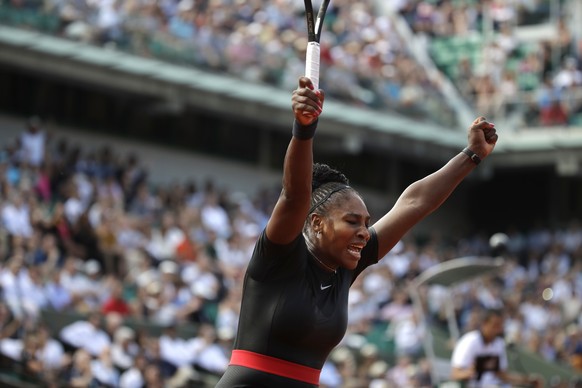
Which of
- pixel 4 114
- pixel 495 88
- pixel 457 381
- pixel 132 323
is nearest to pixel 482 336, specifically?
pixel 457 381

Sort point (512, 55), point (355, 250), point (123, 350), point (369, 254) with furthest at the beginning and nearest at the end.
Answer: point (512, 55)
point (123, 350)
point (369, 254)
point (355, 250)

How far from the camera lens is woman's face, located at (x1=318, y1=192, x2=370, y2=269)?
4695mm

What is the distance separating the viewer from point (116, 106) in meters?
21.2

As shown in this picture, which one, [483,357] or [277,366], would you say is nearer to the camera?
[277,366]

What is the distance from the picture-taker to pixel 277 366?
4.52 m

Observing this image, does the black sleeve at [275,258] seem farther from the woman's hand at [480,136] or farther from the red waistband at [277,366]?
the woman's hand at [480,136]

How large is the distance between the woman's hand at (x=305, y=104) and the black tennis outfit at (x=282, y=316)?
0.51m

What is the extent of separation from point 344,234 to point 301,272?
24 cm

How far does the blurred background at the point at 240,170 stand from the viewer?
1355 cm

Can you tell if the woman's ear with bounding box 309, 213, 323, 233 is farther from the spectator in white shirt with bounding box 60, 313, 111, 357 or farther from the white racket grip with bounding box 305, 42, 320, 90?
the spectator in white shirt with bounding box 60, 313, 111, 357

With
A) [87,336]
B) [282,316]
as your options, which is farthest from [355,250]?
[87,336]

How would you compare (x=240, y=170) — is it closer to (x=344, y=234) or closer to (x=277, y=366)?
(x=344, y=234)

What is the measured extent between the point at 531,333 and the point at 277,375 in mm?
14783

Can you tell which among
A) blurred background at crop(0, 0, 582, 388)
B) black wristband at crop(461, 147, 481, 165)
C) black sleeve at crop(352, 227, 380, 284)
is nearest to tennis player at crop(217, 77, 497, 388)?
black sleeve at crop(352, 227, 380, 284)
